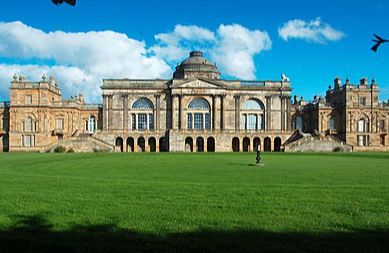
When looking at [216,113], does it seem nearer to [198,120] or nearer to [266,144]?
[198,120]

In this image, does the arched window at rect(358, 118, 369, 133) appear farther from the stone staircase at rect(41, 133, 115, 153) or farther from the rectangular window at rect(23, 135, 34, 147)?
the rectangular window at rect(23, 135, 34, 147)

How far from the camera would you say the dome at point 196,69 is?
77500 millimetres

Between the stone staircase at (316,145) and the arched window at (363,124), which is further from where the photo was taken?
the arched window at (363,124)

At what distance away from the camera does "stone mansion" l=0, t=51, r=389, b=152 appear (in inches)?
2714

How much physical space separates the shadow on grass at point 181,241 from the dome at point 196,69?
67652 mm

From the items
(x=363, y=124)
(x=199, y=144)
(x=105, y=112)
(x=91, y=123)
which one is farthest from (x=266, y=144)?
(x=91, y=123)

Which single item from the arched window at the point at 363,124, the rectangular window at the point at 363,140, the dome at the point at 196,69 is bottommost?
the rectangular window at the point at 363,140

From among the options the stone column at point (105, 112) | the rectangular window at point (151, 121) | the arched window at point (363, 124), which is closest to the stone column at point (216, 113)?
the rectangular window at point (151, 121)

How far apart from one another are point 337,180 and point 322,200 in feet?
20.3

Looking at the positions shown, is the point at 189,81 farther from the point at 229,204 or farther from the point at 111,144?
the point at 229,204

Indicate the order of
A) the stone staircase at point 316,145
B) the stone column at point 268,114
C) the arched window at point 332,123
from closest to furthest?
1. the stone staircase at point 316,145
2. the stone column at point 268,114
3. the arched window at point 332,123

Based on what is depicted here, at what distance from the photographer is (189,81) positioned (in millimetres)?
69688

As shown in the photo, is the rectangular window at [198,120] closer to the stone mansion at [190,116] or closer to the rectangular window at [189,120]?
the stone mansion at [190,116]

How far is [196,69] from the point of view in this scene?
77.8 meters
